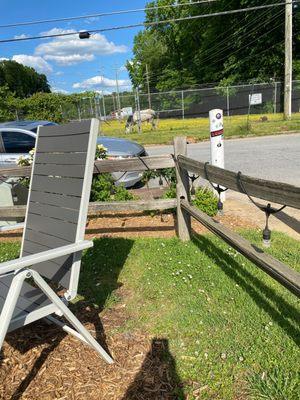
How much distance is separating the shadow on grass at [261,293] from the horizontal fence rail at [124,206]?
2.21 ft

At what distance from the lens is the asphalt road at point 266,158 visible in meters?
8.08

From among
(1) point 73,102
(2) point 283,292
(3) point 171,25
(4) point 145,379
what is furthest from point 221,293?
(3) point 171,25

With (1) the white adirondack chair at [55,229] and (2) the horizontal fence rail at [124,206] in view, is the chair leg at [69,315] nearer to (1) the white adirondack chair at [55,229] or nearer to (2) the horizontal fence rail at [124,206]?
(1) the white adirondack chair at [55,229]

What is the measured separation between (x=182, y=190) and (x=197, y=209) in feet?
1.52

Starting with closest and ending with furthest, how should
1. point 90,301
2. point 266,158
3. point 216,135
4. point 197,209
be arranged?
point 90,301, point 197,209, point 216,135, point 266,158

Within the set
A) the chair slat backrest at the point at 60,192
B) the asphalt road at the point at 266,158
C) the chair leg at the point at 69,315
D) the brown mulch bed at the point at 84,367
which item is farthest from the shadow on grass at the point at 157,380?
the asphalt road at the point at 266,158

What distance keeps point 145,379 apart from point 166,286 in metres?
1.18

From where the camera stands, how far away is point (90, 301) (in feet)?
11.2

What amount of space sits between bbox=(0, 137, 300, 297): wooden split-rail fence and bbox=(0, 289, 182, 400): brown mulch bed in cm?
91

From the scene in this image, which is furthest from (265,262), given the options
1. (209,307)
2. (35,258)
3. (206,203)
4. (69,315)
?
(206,203)

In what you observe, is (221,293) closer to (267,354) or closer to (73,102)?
(267,354)

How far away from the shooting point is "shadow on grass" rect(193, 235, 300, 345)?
284 centimetres

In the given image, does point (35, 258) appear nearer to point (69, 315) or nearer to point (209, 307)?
point (69, 315)

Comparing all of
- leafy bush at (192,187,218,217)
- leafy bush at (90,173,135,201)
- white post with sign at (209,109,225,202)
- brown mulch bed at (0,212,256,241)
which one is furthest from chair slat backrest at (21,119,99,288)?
white post with sign at (209,109,225,202)
